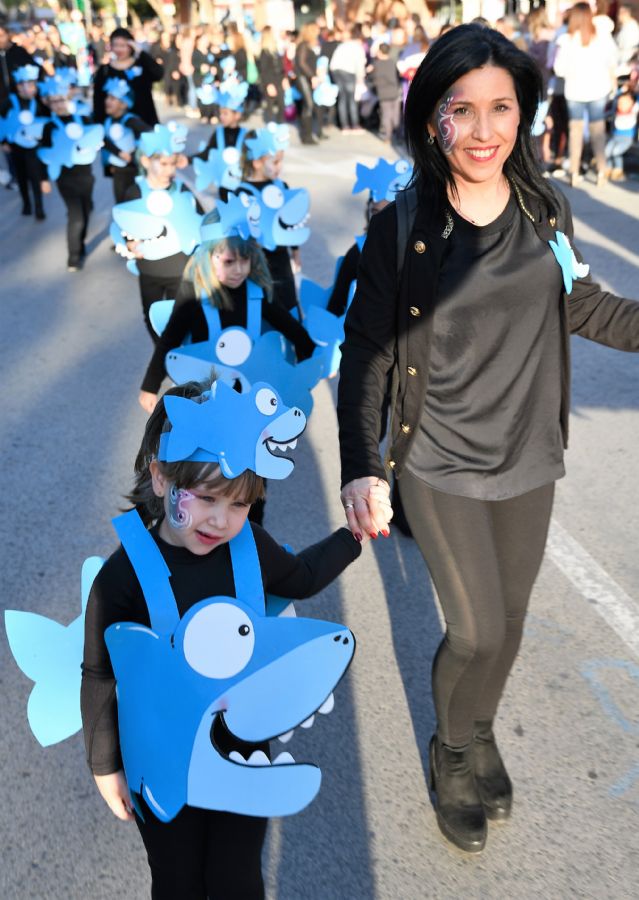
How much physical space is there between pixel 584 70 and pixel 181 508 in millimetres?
10308

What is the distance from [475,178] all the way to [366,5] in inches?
995

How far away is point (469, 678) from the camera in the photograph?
2.42m

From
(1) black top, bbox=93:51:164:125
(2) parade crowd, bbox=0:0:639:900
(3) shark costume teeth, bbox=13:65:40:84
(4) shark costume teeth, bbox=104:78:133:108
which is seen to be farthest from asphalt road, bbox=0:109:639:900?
(3) shark costume teeth, bbox=13:65:40:84

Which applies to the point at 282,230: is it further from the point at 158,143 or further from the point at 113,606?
the point at 113,606

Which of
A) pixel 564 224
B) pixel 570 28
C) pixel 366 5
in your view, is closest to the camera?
pixel 564 224

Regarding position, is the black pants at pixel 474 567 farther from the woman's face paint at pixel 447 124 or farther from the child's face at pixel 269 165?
the child's face at pixel 269 165

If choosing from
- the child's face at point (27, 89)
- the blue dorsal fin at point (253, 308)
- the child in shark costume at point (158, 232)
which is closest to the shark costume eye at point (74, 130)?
the child's face at point (27, 89)

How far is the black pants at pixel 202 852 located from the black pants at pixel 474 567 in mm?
639

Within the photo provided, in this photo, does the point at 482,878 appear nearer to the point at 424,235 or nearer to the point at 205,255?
the point at 424,235

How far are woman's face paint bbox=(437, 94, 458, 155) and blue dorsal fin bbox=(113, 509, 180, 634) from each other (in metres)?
1.09

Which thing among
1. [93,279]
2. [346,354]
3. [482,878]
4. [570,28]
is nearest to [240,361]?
[346,354]

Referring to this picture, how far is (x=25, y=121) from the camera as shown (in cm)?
995

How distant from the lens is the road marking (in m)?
3.58

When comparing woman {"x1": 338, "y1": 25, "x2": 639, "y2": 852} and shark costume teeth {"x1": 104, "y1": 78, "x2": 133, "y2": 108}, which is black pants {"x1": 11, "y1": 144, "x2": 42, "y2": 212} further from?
woman {"x1": 338, "y1": 25, "x2": 639, "y2": 852}
